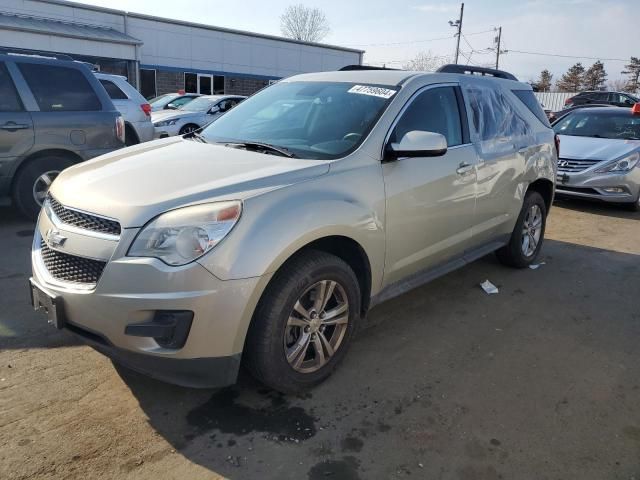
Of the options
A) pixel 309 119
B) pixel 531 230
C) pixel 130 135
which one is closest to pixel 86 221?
pixel 309 119

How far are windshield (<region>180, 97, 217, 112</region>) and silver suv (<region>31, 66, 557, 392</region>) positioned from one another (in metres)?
10.6

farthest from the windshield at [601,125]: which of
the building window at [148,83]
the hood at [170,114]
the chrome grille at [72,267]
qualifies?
the building window at [148,83]

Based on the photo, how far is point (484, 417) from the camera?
2.90 meters

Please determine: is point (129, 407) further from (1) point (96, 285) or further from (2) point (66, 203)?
(2) point (66, 203)

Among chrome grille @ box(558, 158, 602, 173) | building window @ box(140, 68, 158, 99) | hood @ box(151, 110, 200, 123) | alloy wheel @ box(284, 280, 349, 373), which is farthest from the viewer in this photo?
building window @ box(140, 68, 158, 99)

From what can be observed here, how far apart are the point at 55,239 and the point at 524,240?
4.31 meters

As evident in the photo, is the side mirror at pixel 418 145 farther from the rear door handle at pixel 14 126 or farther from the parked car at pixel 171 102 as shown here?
the parked car at pixel 171 102

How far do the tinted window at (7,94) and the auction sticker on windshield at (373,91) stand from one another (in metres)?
4.30

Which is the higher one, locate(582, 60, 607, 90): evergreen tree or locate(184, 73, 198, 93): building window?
locate(582, 60, 607, 90): evergreen tree

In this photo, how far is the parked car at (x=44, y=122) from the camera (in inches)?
236

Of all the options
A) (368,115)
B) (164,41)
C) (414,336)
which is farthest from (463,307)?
(164,41)

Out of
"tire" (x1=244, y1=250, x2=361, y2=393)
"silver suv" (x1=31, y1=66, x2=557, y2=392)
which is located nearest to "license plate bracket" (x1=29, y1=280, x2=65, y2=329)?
"silver suv" (x1=31, y1=66, x2=557, y2=392)

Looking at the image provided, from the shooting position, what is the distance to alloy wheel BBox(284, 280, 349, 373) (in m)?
2.92

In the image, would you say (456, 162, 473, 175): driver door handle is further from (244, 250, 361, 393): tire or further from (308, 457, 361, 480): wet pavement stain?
(308, 457, 361, 480): wet pavement stain
